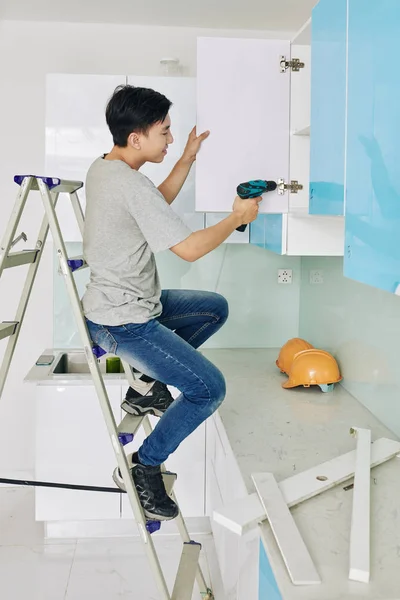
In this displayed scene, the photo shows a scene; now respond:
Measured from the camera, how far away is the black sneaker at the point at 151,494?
205cm

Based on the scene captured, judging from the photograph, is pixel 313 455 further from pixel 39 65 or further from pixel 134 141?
pixel 39 65

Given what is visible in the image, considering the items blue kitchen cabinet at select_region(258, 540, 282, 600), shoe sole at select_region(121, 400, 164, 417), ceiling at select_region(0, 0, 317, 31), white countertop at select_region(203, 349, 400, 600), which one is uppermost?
ceiling at select_region(0, 0, 317, 31)

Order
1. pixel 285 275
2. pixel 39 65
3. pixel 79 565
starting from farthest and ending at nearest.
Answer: pixel 285 275 < pixel 39 65 < pixel 79 565

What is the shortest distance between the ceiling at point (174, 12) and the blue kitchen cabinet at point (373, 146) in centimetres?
164

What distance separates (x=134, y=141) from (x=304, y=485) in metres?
1.06

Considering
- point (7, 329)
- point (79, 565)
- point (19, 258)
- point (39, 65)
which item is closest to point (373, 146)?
point (19, 258)

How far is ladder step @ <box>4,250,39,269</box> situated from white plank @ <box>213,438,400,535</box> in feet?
2.98

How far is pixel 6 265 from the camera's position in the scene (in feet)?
6.54

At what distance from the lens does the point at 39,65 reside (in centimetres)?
354

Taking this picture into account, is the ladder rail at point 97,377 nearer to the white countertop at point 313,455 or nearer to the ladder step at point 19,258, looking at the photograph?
the ladder step at point 19,258

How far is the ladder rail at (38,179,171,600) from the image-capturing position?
196 centimetres

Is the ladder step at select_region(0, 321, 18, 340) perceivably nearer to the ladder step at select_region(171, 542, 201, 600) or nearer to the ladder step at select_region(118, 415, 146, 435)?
the ladder step at select_region(118, 415, 146, 435)

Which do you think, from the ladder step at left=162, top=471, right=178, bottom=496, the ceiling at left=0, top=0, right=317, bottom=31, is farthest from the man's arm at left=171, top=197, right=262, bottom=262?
the ceiling at left=0, top=0, right=317, bottom=31

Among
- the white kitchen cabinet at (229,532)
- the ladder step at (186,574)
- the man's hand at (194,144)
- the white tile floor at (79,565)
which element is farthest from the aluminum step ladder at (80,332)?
the white tile floor at (79,565)
